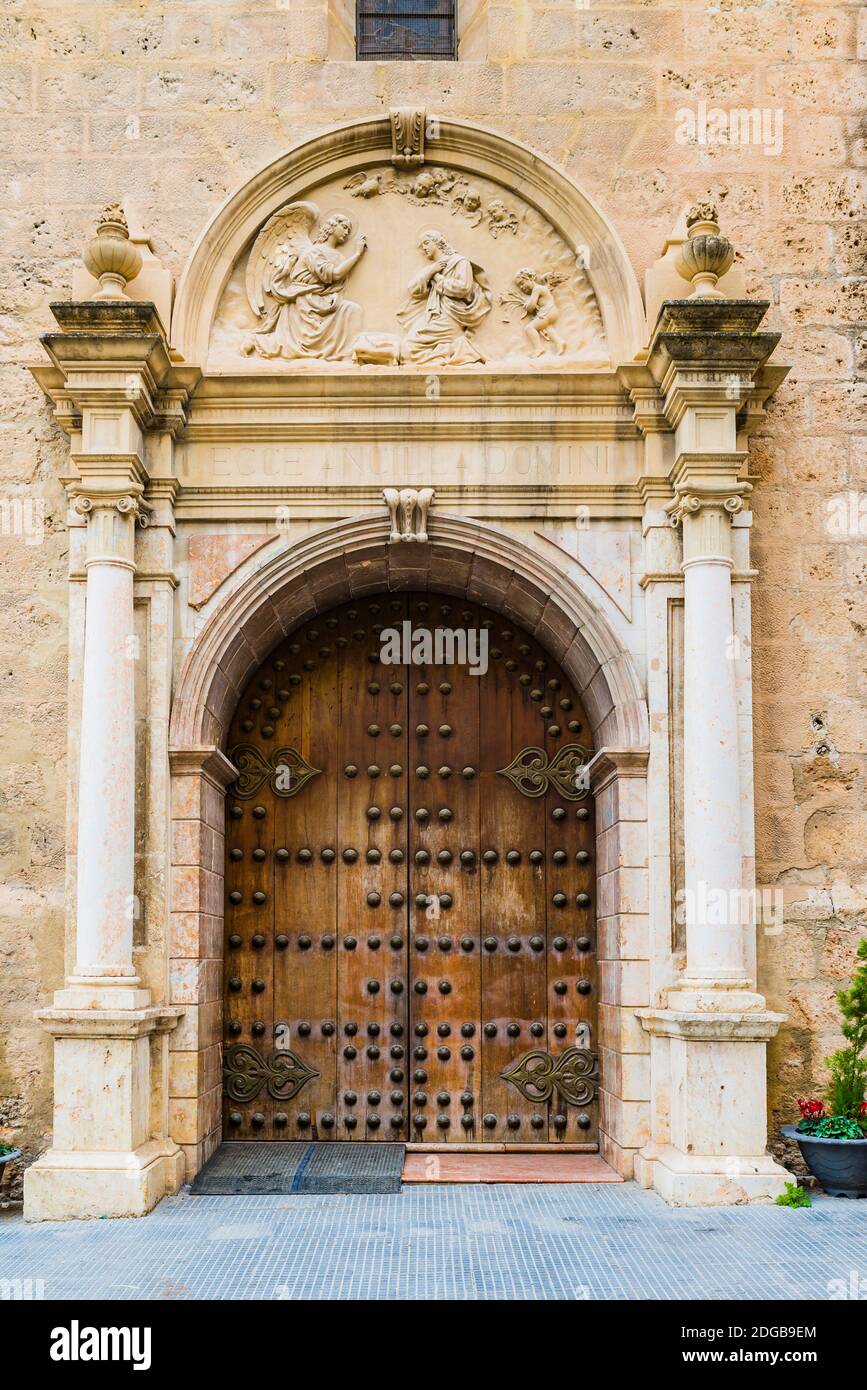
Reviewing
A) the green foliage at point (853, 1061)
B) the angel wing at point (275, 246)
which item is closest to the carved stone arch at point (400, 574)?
the angel wing at point (275, 246)

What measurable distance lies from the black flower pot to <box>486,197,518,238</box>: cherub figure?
15.6ft

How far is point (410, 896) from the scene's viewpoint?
7.60 metres

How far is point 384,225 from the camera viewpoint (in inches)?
296

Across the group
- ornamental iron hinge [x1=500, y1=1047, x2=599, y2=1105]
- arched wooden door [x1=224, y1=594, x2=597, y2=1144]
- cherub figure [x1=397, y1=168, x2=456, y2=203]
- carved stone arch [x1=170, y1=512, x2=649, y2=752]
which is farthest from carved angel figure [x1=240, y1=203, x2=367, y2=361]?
ornamental iron hinge [x1=500, y1=1047, x2=599, y2=1105]

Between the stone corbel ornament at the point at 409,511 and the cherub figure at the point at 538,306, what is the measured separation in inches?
39.4

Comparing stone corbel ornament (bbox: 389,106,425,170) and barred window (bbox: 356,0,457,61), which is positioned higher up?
barred window (bbox: 356,0,457,61)

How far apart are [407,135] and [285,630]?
8.72 feet

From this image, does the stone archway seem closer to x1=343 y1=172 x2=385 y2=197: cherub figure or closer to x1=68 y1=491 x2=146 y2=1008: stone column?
x1=68 y1=491 x2=146 y2=1008: stone column

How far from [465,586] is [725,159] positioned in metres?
2.64

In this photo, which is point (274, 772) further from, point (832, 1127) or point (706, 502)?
point (832, 1127)

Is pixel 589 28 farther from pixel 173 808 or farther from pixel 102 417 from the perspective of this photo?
pixel 173 808

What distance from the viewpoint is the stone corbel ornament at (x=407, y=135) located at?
290 inches

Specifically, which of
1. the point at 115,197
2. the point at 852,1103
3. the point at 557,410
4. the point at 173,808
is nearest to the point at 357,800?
the point at 173,808

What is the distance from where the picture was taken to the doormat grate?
6594mm
